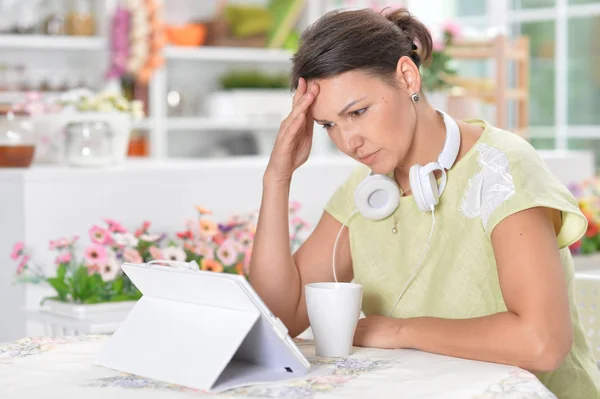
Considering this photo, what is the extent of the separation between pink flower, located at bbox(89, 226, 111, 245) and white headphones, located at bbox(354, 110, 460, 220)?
85 cm

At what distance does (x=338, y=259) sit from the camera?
72.6 inches

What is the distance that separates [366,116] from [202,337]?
19.9 inches

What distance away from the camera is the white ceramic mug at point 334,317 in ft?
4.56

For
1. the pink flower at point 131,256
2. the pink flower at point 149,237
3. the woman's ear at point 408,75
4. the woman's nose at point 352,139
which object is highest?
the woman's ear at point 408,75

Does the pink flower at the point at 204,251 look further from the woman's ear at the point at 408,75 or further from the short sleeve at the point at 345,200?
the woman's ear at the point at 408,75

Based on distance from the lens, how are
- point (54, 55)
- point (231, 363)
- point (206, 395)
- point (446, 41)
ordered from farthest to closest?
point (54, 55) < point (446, 41) < point (231, 363) < point (206, 395)

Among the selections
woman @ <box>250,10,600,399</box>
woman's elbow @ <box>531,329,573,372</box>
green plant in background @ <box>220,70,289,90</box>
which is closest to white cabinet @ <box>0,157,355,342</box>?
woman @ <box>250,10,600,399</box>

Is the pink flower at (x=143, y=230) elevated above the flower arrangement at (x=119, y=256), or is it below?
above

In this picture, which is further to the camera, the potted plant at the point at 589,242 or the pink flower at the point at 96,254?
the potted plant at the point at 589,242

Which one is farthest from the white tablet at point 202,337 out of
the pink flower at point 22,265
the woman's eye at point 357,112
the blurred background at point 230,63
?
the blurred background at point 230,63

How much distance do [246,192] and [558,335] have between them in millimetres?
1832

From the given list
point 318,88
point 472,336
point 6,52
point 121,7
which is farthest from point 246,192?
point 6,52

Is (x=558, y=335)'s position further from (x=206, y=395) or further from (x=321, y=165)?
(x=321, y=165)

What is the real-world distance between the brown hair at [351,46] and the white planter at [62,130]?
1432 millimetres
